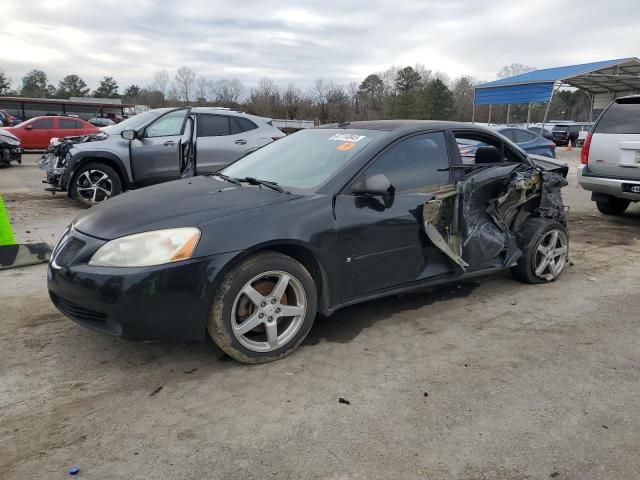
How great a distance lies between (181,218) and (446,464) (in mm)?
2051

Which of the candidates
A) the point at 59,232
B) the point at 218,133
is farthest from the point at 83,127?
the point at 59,232

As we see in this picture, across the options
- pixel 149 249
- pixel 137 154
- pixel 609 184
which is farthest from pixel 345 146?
pixel 137 154

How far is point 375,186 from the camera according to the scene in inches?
144

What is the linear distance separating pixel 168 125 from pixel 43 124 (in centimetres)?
1545

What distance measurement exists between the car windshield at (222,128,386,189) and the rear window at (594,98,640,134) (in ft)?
17.1

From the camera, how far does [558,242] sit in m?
5.24

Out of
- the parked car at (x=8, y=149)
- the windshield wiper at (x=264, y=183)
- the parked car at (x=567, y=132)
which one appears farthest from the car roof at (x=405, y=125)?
the parked car at (x=567, y=132)

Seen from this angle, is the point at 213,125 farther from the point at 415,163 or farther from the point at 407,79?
the point at 407,79

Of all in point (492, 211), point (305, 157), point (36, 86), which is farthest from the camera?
point (36, 86)

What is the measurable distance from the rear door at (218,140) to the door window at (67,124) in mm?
15415

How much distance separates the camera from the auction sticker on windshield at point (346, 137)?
4.15 m

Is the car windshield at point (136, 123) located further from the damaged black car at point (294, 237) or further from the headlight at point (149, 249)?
the headlight at point (149, 249)

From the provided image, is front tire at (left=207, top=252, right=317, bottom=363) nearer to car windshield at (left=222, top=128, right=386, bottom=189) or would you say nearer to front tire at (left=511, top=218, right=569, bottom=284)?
car windshield at (left=222, top=128, right=386, bottom=189)

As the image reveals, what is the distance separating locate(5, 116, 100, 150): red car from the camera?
2138 centimetres
